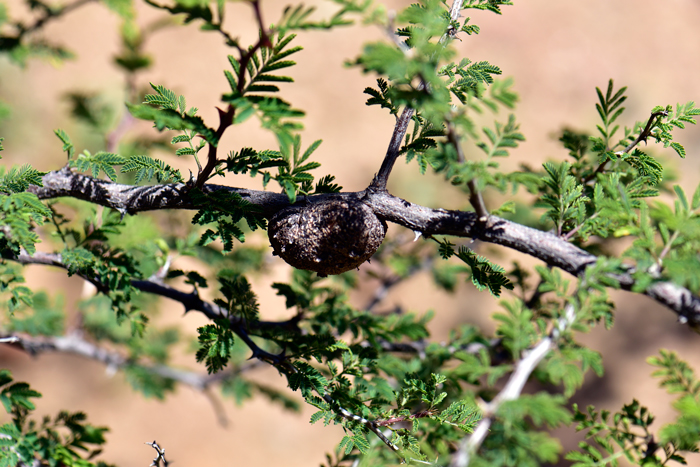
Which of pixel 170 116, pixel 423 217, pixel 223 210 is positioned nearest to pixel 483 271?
pixel 423 217

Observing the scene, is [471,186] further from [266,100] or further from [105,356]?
[105,356]

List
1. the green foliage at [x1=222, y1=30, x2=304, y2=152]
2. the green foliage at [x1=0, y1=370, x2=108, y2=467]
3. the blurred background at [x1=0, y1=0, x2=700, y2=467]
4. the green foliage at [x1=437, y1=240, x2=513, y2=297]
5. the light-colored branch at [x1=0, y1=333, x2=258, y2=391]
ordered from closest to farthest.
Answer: the green foliage at [x1=222, y1=30, x2=304, y2=152], the green foliage at [x1=437, y1=240, x2=513, y2=297], the green foliage at [x1=0, y1=370, x2=108, y2=467], the light-colored branch at [x1=0, y1=333, x2=258, y2=391], the blurred background at [x1=0, y1=0, x2=700, y2=467]

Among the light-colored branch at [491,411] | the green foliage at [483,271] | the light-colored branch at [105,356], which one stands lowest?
the light-colored branch at [491,411]

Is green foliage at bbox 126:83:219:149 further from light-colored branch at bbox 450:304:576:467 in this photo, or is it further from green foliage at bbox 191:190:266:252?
light-colored branch at bbox 450:304:576:467

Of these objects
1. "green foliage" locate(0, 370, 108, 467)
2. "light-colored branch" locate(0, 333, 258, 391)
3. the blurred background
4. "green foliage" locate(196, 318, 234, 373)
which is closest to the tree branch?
"green foliage" locate(196, 318, 234, 373)

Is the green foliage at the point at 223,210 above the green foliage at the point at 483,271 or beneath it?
above

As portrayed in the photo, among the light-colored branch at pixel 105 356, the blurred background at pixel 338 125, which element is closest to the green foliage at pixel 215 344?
the light-colored branch at pixel 105 356

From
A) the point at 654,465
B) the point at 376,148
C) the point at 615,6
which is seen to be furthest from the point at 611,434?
the point at 615,6

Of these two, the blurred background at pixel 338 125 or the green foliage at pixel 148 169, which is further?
the blurred background at pixel 338 125

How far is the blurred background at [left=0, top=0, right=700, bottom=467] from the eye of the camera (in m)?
6.82

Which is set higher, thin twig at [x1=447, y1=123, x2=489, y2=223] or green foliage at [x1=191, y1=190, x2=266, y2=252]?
green foliage at [x1=191, y1=190, x2=266, y2=252]

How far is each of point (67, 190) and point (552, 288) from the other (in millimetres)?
1934

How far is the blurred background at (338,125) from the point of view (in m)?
6.82

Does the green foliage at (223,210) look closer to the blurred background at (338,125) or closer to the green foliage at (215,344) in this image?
the green foliage at (215,344)
